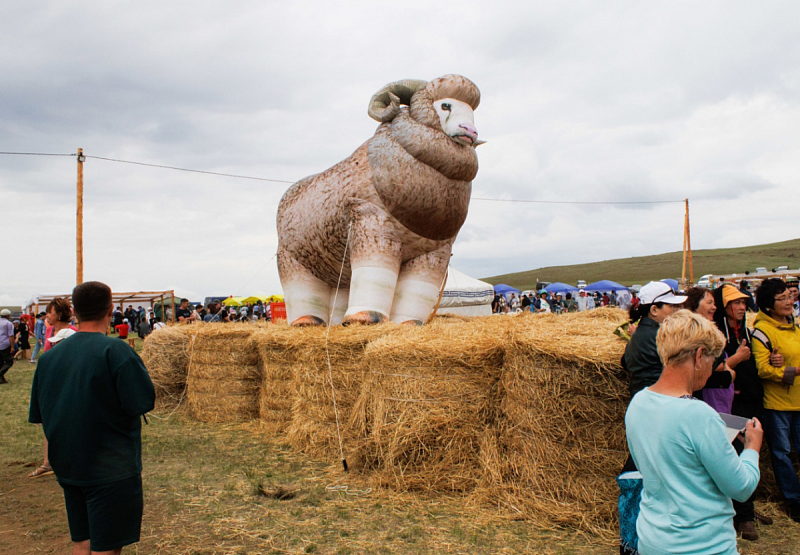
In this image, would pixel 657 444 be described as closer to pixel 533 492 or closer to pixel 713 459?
pixel 713 459

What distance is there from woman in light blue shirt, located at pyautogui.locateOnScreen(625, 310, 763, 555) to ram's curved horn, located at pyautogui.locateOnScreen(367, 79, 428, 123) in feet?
13.6

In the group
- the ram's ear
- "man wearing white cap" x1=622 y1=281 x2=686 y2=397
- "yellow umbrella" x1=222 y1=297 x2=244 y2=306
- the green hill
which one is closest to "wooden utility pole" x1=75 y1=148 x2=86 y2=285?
the ram's ear

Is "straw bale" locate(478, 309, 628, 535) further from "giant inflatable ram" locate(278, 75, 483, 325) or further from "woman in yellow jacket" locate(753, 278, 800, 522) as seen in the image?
"giant inflatable ram" locate(278, 75, 483, 325)

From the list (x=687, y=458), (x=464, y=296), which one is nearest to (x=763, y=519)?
(x=687, y=458)

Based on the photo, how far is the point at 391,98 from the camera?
561 centimetres

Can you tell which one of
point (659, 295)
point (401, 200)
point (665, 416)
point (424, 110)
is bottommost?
point (665, 416)

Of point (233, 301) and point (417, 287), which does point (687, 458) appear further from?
point (233, 301)

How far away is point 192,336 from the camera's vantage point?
277 inches

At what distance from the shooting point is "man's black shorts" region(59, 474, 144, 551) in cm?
232

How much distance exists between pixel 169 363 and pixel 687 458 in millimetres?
7036

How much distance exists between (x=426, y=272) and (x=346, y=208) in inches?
39.1

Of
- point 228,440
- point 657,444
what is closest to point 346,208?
point 228,440

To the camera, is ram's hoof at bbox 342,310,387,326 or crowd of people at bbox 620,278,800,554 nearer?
crowd of people at bbox 620,278,800,554

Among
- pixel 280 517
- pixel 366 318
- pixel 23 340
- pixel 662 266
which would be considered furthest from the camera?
pixel 662 266
